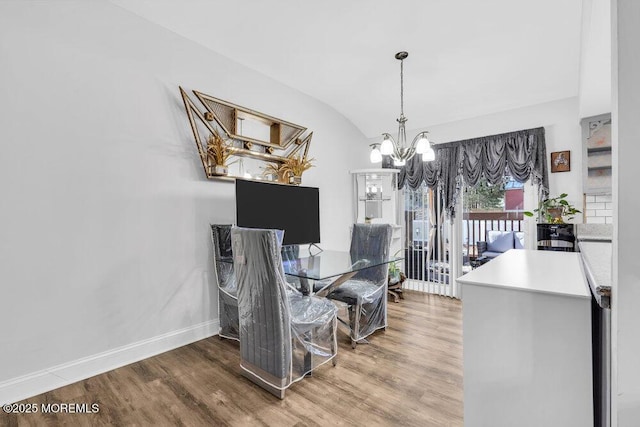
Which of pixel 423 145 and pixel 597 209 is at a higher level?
pixel 423 145

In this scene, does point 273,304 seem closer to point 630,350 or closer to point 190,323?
point 190,323

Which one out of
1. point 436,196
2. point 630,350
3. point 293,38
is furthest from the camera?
point 436,196

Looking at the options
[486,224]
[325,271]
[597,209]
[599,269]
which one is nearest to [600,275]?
[599,269]

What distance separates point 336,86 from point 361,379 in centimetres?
322

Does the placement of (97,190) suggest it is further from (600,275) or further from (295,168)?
(600,275)

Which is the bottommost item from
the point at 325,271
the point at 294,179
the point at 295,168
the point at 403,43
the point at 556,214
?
the point at 325,271

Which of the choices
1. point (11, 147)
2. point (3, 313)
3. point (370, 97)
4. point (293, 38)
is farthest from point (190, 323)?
point (370, 97)

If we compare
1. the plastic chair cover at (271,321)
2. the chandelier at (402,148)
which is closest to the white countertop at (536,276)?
the plastic chair cover at (271,321)

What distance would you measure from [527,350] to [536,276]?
36cm

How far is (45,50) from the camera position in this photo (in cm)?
203

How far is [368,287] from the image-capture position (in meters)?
2.89

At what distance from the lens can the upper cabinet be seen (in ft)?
10.4

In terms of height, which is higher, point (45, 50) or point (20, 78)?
point (45, 50)

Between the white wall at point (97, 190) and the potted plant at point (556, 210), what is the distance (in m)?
3.60
